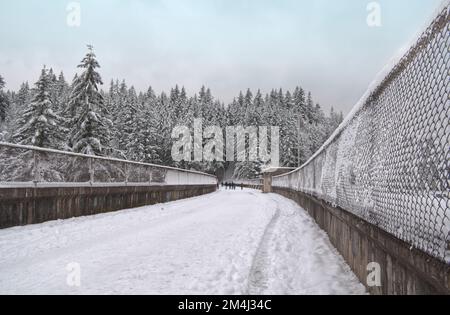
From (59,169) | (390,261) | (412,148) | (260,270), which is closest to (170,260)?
(260,270)

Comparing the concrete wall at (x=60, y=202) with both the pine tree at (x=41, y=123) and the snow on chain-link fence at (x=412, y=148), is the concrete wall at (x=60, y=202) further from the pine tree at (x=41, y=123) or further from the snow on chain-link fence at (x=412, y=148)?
the pine tree at (x=41, y=123)

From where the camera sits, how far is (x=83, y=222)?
9406 mm

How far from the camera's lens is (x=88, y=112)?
31.5 metres

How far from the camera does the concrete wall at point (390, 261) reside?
2.49m

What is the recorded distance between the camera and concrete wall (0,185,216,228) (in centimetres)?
815

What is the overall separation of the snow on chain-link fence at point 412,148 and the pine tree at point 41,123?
32391 millimetres

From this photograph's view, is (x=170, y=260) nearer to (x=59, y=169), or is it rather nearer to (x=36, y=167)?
(x=36, y=167)

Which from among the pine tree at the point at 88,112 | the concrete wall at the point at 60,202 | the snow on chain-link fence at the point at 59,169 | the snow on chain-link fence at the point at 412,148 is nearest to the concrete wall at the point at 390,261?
the snow on chain-link fence at the point at 412,148

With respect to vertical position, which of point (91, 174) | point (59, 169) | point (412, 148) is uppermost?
point (412, 148)

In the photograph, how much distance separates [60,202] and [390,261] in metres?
8.65

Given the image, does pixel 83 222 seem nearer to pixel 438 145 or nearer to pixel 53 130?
pixel 438 145

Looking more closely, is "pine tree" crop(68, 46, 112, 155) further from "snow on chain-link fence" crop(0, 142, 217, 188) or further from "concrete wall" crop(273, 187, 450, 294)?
"concrete wall" crop(273, 187, 450, 294)

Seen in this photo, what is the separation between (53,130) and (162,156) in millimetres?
47062

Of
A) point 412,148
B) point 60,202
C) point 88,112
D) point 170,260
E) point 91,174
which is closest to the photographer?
point 412,148
